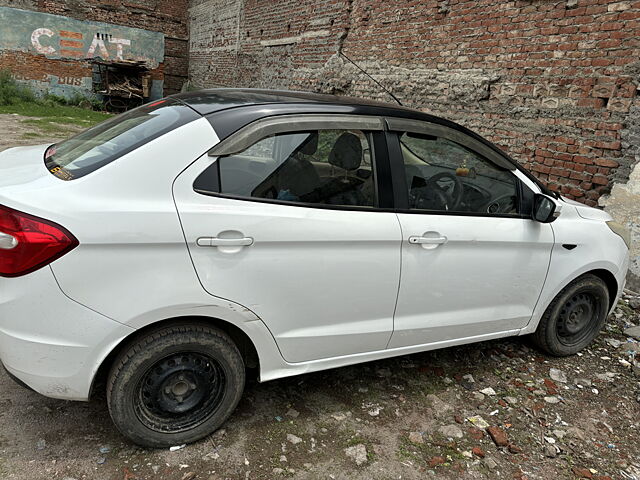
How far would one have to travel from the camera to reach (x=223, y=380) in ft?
7.77

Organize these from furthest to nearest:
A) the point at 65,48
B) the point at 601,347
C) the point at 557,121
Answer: the point at 65,48 < the point at 557,121 < the point at 601,347

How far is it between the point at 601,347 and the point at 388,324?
90.3 inches

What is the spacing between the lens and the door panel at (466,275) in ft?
8.62

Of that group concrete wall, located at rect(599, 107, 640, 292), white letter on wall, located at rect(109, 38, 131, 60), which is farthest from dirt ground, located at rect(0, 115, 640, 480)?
white letter on wall, located at rect(109, 38, 131, 60)

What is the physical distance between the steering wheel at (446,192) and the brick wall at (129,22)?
59.8 ft

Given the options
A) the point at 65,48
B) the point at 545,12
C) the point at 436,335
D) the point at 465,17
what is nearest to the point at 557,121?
the point at 545,12

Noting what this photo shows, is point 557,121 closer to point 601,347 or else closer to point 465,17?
point 465,17

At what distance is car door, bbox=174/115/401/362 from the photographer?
213cm

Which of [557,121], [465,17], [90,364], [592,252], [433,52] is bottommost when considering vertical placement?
[90,364]

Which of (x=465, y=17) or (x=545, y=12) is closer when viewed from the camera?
(x=545, y=12)

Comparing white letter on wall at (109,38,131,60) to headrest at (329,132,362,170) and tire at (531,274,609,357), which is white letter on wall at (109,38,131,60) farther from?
tire at (531,274,609,357)

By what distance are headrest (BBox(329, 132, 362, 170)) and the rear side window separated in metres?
0.74

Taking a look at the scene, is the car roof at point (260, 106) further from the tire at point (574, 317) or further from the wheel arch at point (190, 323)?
the tire at point (574, 317)

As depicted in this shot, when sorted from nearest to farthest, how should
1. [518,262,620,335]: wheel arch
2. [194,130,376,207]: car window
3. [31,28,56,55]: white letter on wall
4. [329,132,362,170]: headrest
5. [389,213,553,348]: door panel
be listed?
[194,130,376,207]: car window < [329,132,362,170]: headrest < [389,213,553,348]: door panel < [518,262,620,335]: wheel arch < [31,28,56,55]: white letter on wall
